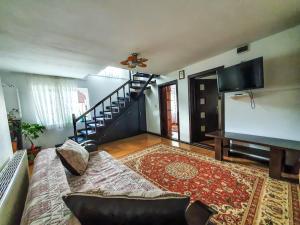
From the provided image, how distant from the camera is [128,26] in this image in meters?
1.88

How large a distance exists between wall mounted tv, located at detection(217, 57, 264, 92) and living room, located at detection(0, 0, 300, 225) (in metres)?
0.02

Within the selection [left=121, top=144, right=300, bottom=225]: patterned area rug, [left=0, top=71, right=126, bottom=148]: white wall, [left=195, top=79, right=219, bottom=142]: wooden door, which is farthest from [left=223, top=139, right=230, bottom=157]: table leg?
[left=0, top=71, right=126, bottom=148]: white wall

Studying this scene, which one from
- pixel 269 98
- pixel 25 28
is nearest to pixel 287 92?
pixel 269 98

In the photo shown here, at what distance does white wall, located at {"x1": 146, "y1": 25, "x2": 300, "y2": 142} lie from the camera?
2195 mm

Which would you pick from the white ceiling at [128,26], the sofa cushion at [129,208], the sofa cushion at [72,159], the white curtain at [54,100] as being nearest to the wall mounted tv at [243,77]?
the white ceiling at [128,26]

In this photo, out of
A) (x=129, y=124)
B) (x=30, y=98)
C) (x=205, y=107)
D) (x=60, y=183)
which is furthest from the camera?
(x=129, y=124)

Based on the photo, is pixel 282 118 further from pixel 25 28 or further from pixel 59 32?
pixel 25 28

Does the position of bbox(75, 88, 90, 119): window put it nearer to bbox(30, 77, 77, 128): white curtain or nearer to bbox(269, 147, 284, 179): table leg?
bbox(30, 77, 77, 128): white curtain

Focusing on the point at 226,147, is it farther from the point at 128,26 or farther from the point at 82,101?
the point at 82,101

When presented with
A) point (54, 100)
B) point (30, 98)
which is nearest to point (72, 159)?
point (54, 100)

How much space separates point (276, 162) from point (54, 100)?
527 centimetres

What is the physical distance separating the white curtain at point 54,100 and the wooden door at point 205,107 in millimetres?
3888

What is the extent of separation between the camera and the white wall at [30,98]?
12.1ft

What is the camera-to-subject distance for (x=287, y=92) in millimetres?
2273
